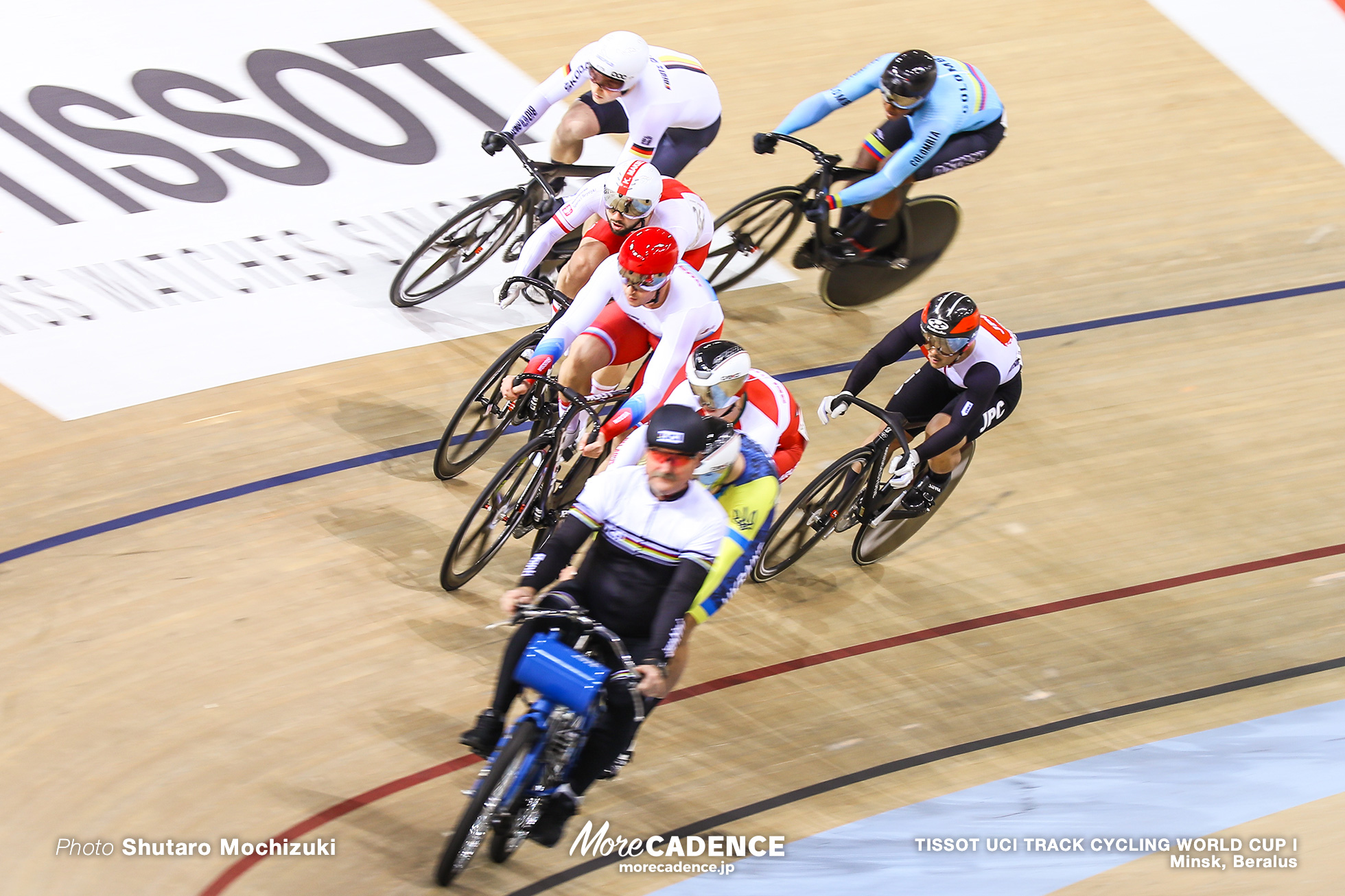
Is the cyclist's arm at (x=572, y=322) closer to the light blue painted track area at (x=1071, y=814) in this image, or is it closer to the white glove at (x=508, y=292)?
the white glove at (x=508, y=292)

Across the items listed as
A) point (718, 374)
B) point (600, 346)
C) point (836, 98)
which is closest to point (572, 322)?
point (600, 346)

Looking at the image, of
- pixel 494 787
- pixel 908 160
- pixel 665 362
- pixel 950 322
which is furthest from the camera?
pixel 908 160

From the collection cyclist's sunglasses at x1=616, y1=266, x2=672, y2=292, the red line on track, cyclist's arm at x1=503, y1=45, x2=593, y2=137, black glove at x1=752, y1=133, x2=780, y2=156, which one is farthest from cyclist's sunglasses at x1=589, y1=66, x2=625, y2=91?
the red line on track

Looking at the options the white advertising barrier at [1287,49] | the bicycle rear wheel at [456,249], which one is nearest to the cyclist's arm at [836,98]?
the bicycle rear wheel at [456,249]

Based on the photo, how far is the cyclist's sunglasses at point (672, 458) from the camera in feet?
11.0

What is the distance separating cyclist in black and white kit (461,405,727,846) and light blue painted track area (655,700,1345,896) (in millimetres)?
586

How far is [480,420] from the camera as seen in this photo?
505 centimetres

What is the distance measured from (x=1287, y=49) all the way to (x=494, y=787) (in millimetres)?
7978

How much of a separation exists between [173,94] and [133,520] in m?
3.06

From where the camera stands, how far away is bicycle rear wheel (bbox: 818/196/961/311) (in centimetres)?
A: 632

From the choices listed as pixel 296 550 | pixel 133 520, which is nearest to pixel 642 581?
pixel 296 550

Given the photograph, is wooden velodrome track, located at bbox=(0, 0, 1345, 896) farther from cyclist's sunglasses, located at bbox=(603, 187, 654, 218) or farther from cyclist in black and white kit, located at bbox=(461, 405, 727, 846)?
cyclist's sunglasses, located at bbox=(603, 187, 654, 218)

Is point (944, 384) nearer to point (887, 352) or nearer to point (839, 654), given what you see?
point (887, 352)

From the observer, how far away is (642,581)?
11.7ft
